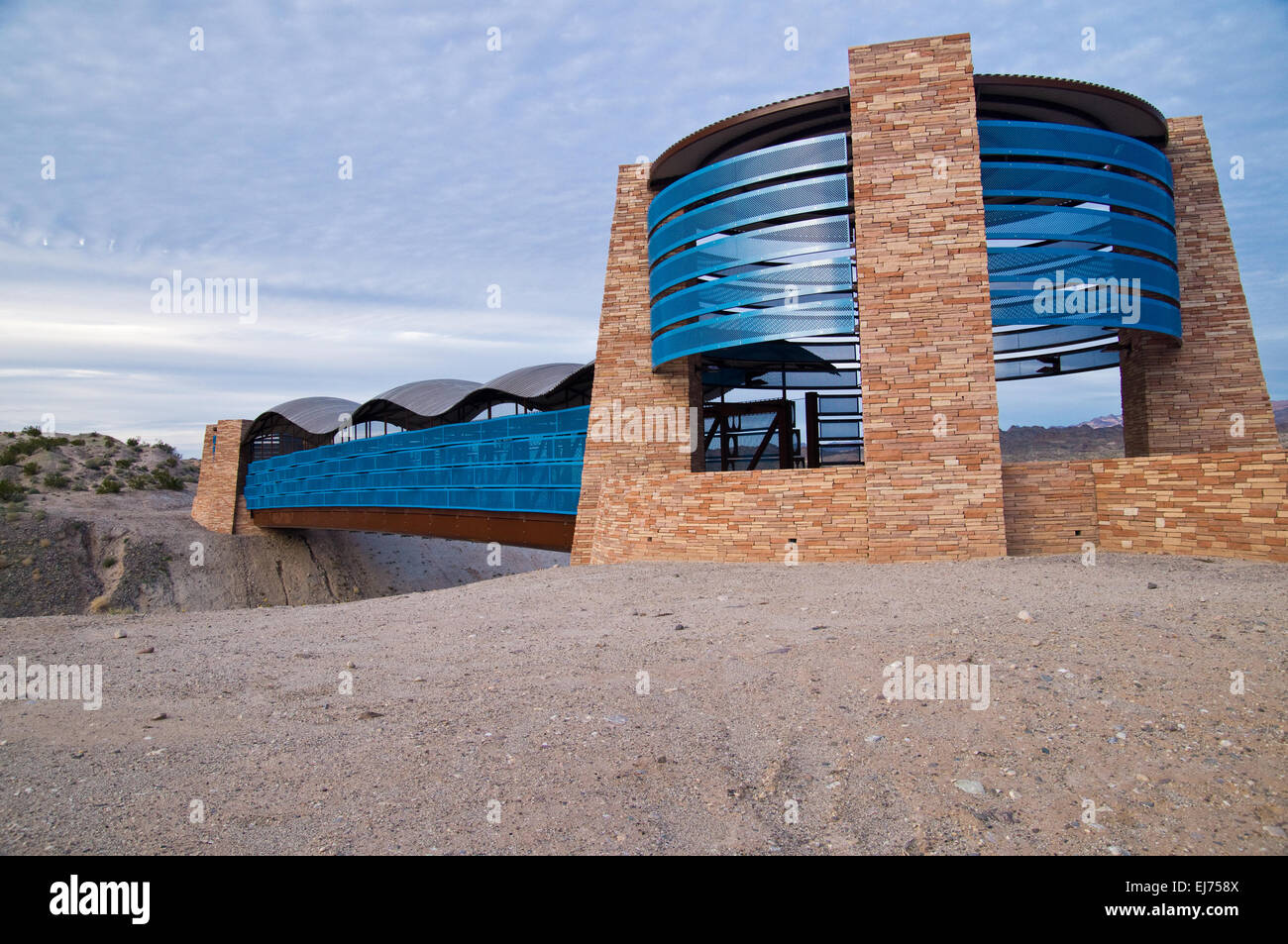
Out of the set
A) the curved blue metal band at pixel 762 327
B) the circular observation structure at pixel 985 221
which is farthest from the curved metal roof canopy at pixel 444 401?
the circular observation structure at pixel 985 221

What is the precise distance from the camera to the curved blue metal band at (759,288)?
12.4 metres

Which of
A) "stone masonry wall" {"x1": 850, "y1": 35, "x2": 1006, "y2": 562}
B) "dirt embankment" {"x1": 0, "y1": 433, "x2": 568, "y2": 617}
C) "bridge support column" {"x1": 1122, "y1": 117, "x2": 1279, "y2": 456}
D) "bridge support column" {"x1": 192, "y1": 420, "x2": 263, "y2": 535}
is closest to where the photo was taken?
"stone masonry wall" {"x1": 850, "y1": 35, "x2": 1006, "y2": 562}

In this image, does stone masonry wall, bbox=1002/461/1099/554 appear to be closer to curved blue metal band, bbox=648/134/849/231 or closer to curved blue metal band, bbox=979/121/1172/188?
curved blue metal band, bbox=979/121/1172/188

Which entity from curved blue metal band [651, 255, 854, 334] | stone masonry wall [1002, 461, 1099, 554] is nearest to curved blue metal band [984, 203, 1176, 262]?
curved blue metal band [651, 255, 854, 334]

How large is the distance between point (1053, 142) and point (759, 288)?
5416 millimetres

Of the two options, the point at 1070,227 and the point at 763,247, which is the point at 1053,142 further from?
the point at 763,247

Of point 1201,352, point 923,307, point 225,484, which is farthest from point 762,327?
point 225,484

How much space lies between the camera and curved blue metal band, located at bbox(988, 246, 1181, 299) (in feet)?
40.2

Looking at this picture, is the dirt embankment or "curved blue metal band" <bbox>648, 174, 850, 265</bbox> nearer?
"curved blue metal band" <bbox>648, 174, 850, 265</bbox>

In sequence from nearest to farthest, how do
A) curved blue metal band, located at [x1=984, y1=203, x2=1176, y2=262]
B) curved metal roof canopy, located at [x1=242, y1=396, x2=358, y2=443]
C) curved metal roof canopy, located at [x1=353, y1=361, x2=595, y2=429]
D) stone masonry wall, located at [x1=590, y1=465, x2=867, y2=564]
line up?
stone masonry wall, located at [x1=590, y1=465, x2=867, y2=564] → curved blue metal band, located at [x1=984, y1=203, x2=1176, y2=262] → curved metal roof canopy, located at [x1=353, y1=361, x2=595, y2=429] → curved metal roof canopy, located at [x1=242, y1=396, x2=358, y2=443]

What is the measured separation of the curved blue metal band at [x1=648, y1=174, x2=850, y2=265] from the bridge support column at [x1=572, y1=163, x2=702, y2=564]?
5.92 ft

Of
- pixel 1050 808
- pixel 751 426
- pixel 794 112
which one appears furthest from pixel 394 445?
pixel 1050 808

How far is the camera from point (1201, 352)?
1398 cm

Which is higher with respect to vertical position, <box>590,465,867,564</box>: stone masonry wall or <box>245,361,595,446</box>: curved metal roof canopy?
<box>245,361,595,446</box>: curved metal roof canopy
